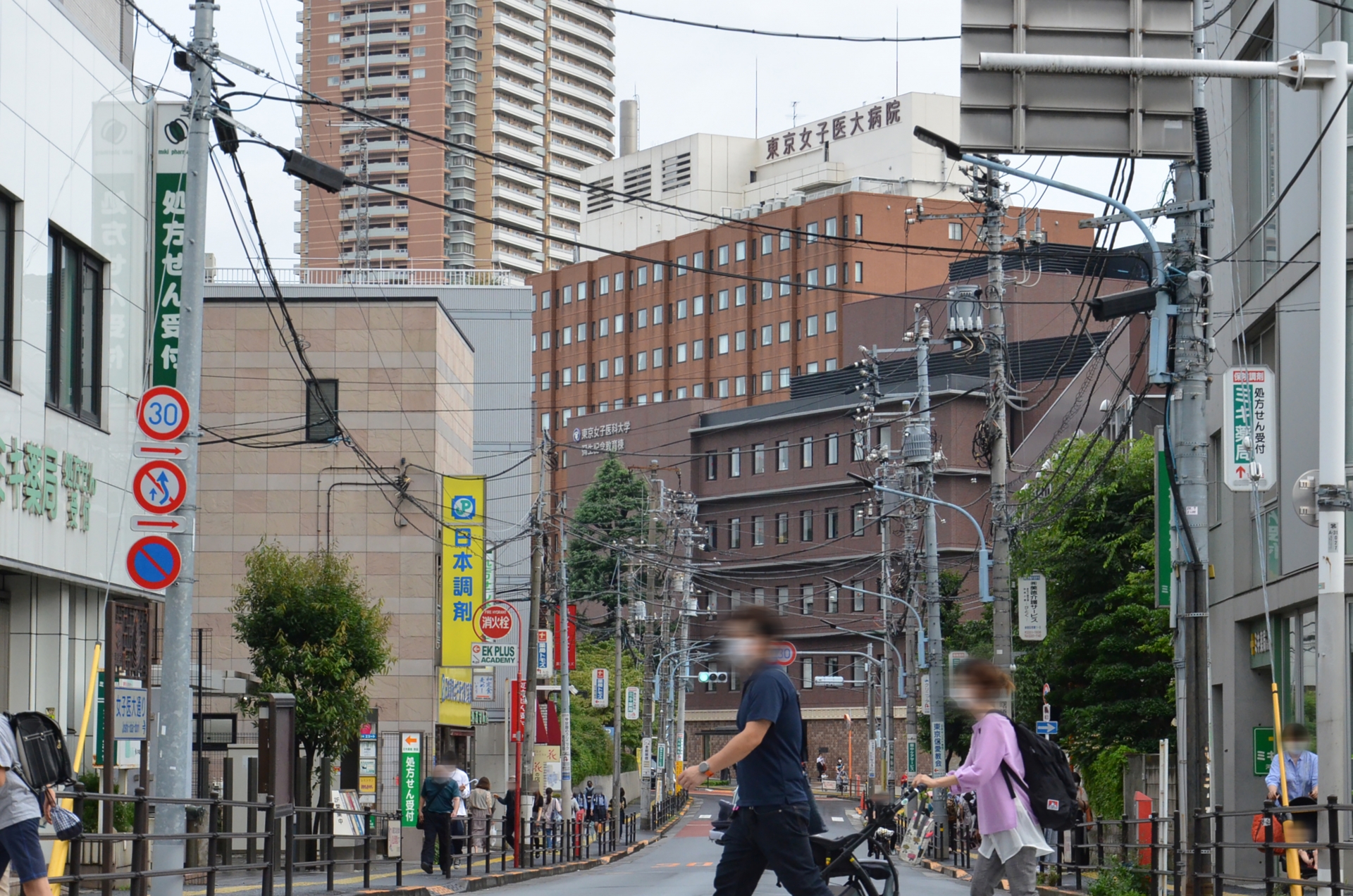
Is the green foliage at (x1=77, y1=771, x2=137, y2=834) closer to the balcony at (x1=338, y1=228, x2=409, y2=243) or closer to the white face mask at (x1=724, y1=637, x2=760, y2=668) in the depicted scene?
the white face mask at (x1=724, y1=637, x2=760, y2=668)

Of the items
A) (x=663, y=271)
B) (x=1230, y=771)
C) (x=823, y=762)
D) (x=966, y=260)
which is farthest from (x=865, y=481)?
(x=663, y=271)

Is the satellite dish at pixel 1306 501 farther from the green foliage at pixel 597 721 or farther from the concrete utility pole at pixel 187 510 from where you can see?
the green foliage at pixel 597 721

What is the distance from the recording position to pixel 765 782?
897 centimetres

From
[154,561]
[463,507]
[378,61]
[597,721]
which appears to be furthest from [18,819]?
[378,61]

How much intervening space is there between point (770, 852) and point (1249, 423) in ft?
34.9

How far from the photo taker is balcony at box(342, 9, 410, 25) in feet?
398

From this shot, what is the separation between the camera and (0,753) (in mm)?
10125

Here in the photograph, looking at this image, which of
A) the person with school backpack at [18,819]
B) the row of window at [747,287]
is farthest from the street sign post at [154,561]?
the row of window at [747,287]

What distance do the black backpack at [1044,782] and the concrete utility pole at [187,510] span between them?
23.3 ft

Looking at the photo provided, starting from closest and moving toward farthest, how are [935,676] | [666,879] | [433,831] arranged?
1. [433,831]
2. [666,879]
3. [935,676]

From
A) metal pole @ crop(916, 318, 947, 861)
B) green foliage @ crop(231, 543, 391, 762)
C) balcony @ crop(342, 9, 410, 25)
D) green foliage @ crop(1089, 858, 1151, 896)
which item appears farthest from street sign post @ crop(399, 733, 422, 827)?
balcony @ crop(342, 9, 410, 25)

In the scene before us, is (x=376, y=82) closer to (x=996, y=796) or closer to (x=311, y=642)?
(x=311, y=642)

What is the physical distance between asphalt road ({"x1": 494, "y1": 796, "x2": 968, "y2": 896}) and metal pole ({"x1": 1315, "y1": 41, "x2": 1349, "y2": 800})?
7.65 metres

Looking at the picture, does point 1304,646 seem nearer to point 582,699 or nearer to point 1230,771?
point 1230,771
